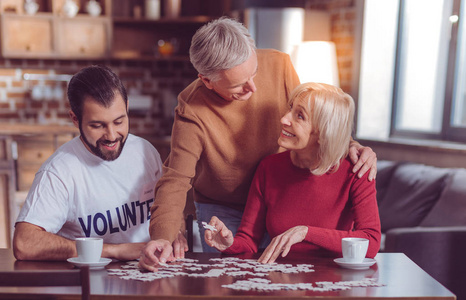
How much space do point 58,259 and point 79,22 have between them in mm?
4440

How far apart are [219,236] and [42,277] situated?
70 cm

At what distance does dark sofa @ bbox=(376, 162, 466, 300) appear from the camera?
111 inches

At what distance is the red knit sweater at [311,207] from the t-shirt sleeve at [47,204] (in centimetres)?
55

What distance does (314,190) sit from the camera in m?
1.83

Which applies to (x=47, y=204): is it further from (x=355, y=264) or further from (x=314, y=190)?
(x=355, y=264)

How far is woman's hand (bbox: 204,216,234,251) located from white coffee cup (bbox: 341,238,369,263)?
0.35 metres

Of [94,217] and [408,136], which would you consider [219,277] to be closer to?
[94,217]

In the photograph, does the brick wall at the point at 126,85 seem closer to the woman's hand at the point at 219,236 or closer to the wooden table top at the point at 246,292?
the woman's hand at the point at 219,236

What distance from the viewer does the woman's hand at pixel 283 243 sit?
1644 mm

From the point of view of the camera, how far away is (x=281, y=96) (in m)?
2.09

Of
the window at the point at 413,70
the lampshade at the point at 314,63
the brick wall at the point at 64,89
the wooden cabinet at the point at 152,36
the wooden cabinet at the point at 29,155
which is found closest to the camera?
the window at the point at 413,70

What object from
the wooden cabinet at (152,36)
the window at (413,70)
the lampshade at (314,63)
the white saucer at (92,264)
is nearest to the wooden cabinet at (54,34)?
the wooden cabinet at (152,36)

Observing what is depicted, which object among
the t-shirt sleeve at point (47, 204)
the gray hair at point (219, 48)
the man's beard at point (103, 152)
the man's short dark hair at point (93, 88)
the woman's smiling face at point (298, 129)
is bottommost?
the t-shirt sleeve at point (47, 204)

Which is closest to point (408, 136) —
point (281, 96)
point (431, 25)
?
point (431, 25)
